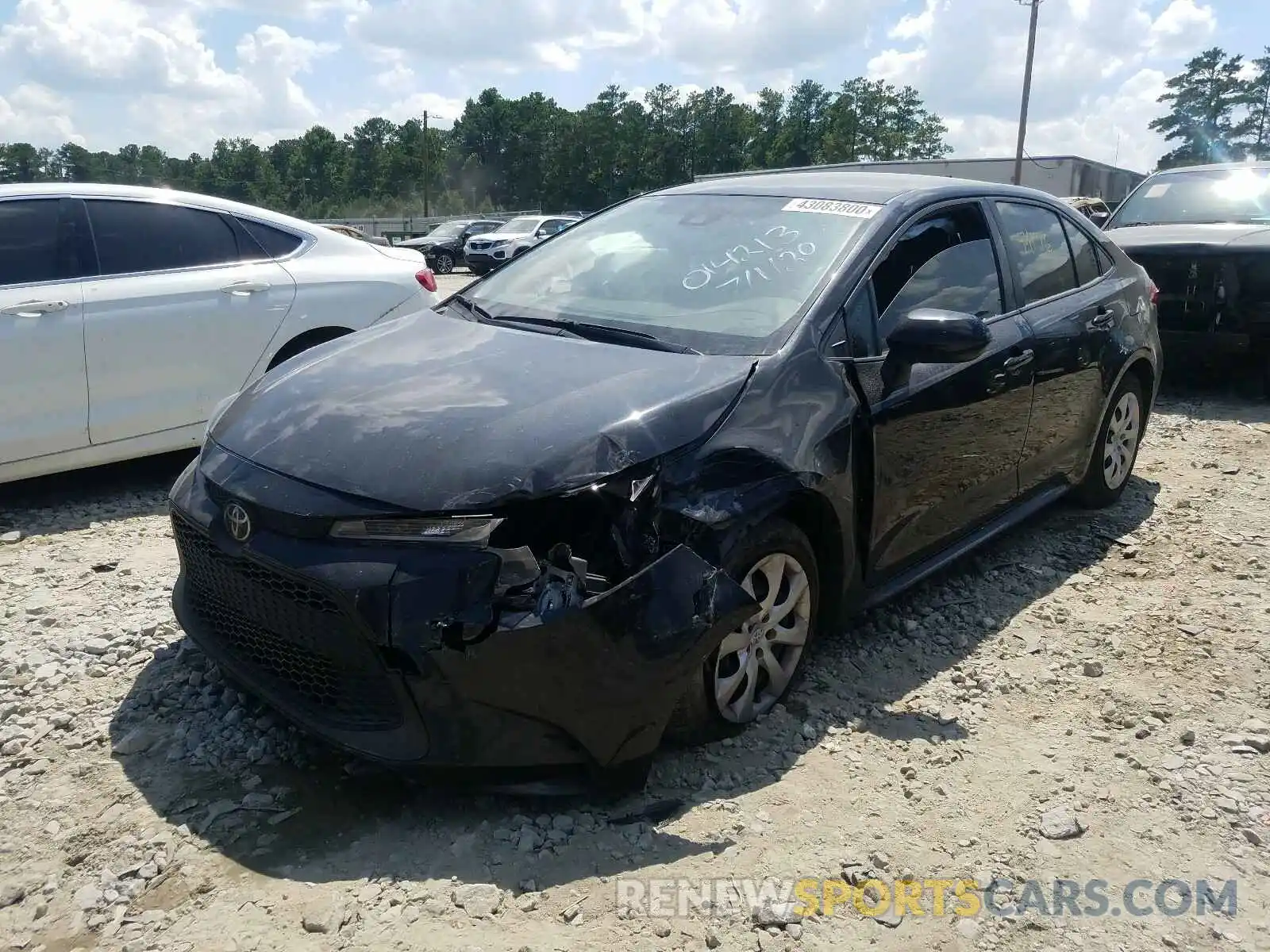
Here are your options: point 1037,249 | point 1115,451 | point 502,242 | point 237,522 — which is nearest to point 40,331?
point 237,522

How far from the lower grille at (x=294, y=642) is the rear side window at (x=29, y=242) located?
261 centimetres

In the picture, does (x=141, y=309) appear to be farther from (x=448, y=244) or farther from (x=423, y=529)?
(x=448, y=244)

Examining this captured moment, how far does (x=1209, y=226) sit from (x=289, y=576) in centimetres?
822

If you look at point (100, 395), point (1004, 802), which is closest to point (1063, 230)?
point (1004, 802)

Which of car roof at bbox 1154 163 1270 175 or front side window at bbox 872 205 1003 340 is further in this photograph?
car roof at bbox 1154 163 1270 175

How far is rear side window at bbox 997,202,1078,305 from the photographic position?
4305 millimetres

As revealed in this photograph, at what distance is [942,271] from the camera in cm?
382

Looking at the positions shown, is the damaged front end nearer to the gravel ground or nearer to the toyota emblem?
the gravel ground

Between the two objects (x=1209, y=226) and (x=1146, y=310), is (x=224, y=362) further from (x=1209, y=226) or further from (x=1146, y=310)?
(x=1209, y=226)

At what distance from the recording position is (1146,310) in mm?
5328

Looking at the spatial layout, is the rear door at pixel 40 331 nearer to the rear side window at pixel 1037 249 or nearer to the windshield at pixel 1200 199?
the rear side window at pixel 1037 249

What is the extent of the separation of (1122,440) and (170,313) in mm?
4845

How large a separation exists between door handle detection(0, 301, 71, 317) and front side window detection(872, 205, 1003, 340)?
3.69 metres

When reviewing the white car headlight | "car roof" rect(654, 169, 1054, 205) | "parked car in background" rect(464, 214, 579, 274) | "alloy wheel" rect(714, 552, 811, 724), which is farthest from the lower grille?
"parked car in background" rect(464, 214, 579, 274)
